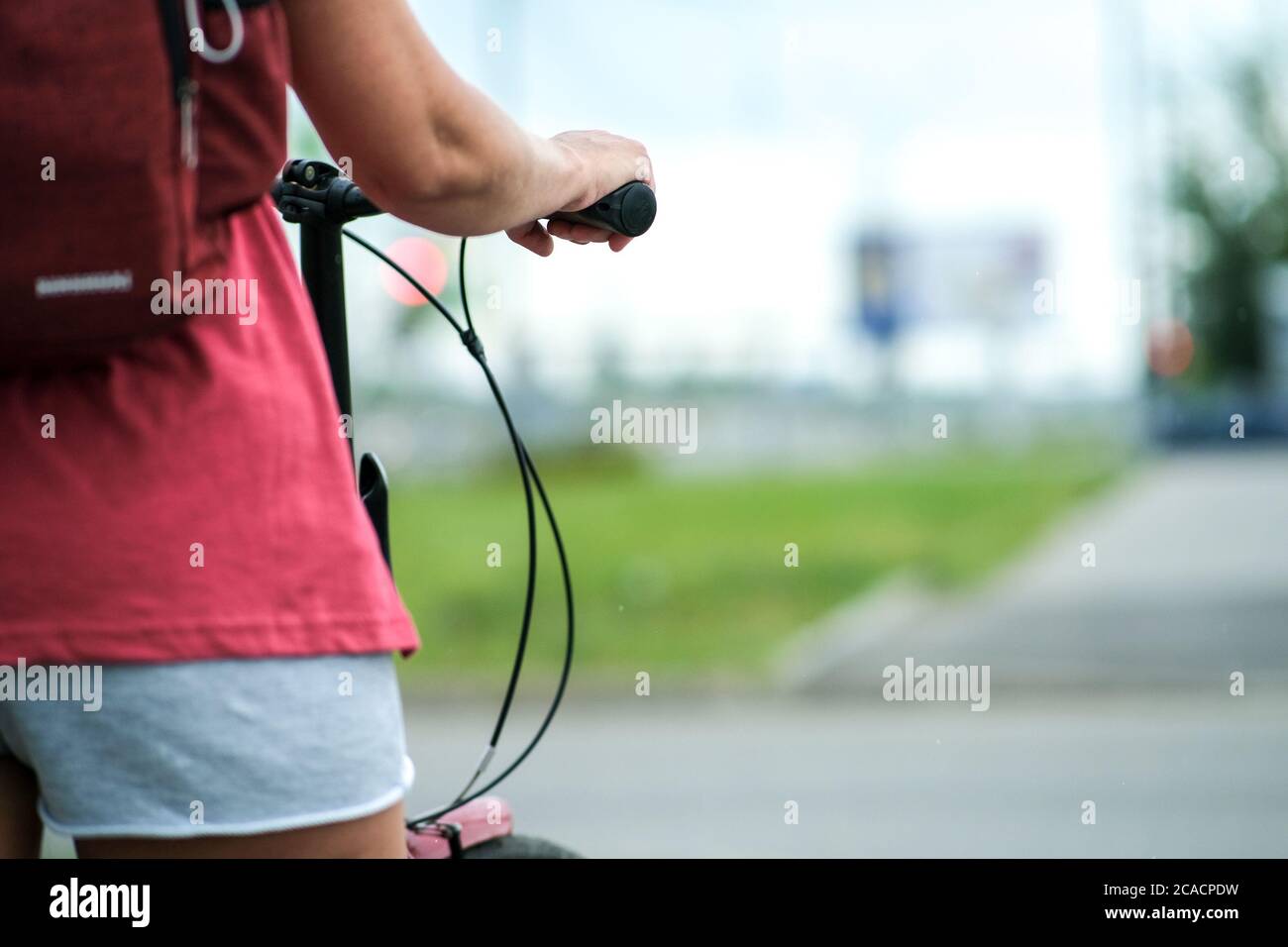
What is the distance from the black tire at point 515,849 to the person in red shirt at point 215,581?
56 centimetres

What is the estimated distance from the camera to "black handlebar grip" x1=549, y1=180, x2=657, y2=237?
168 centimetres

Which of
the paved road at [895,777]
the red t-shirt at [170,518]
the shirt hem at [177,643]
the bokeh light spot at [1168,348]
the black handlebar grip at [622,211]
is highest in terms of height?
the bokeh light spot at [1168,348]

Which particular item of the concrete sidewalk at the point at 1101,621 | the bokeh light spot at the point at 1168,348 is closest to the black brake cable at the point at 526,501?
the concrete sidewalk at the point at 1101,621

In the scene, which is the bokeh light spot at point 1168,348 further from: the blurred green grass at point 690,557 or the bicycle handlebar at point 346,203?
the bicycle handlebar at point 346,203

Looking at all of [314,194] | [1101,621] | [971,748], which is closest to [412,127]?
[314,194]

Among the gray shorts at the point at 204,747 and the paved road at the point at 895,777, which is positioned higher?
the gray shorts at the point at 204,747

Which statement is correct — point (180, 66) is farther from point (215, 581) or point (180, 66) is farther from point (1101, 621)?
point (1101, 621)

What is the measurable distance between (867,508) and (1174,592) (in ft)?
29.3

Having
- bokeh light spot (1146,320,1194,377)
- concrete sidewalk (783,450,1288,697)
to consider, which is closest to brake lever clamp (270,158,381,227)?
concrete sidewalk (783,450,1288,697)

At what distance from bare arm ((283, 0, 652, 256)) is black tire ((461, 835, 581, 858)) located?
2.52ft

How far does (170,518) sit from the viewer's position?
4.35 ft

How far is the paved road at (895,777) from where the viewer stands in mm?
5984

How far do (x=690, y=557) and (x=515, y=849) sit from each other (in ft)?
43.1

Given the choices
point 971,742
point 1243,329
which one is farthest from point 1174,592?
point 1243,329
